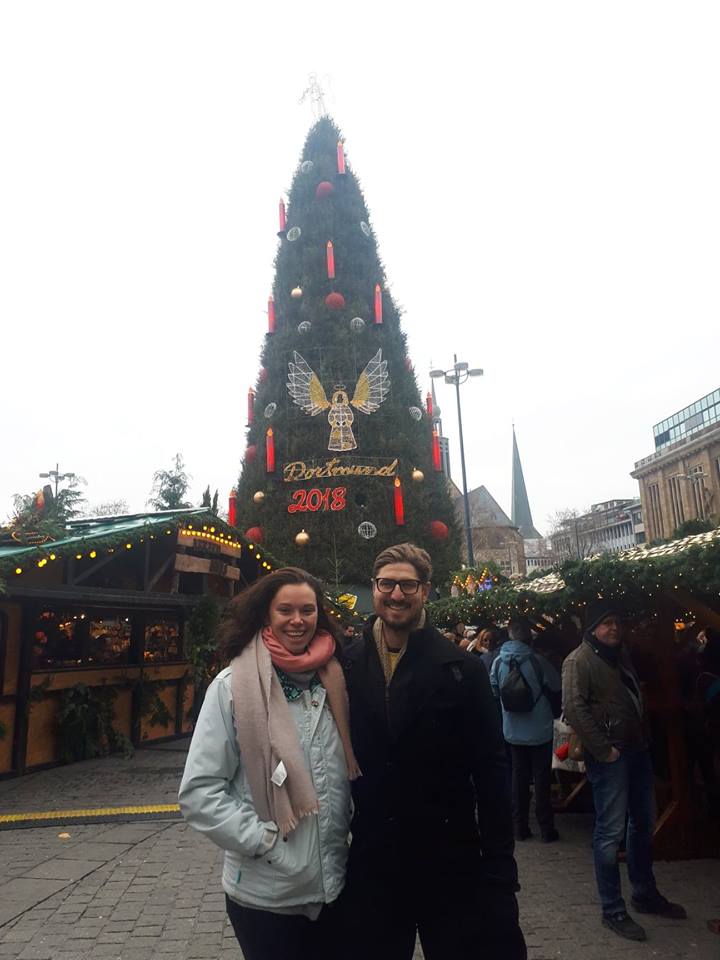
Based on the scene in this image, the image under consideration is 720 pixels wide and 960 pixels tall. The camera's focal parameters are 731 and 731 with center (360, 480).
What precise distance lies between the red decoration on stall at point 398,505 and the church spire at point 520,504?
Answer: 76433 millimetres

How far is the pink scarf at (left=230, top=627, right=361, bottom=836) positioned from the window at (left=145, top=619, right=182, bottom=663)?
11027 mm

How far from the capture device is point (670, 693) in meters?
5.91

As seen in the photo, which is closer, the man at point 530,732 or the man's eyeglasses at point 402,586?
the man's eyeglasses at point 402,586

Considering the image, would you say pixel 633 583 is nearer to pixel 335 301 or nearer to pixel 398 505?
pixel 398 505

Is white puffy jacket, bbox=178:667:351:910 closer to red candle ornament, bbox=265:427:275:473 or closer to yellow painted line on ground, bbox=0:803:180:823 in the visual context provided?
yellow painted line on ground, bbox=0:803:180:823

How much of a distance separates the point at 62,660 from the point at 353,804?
31.7 ft

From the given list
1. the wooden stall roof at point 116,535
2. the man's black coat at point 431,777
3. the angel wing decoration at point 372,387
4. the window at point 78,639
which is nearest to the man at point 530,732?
the man's black coat at point 431,777

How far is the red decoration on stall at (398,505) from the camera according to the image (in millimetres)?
27188

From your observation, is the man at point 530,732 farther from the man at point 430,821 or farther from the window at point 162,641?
the window at point 162,641

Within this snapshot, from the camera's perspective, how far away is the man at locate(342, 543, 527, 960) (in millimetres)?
2455

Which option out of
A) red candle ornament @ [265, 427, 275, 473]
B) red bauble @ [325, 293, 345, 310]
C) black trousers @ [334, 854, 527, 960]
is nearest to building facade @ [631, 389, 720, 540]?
red bauble @ [325, 293, 345, 310]

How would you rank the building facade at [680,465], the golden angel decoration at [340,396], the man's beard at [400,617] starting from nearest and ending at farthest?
the man's beard at [400,617]
the golden angel decoration at [340,396]
the building facade at [680,465]

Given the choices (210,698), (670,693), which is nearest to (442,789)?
(210,698)

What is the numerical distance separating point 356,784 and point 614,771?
8.87 ft
